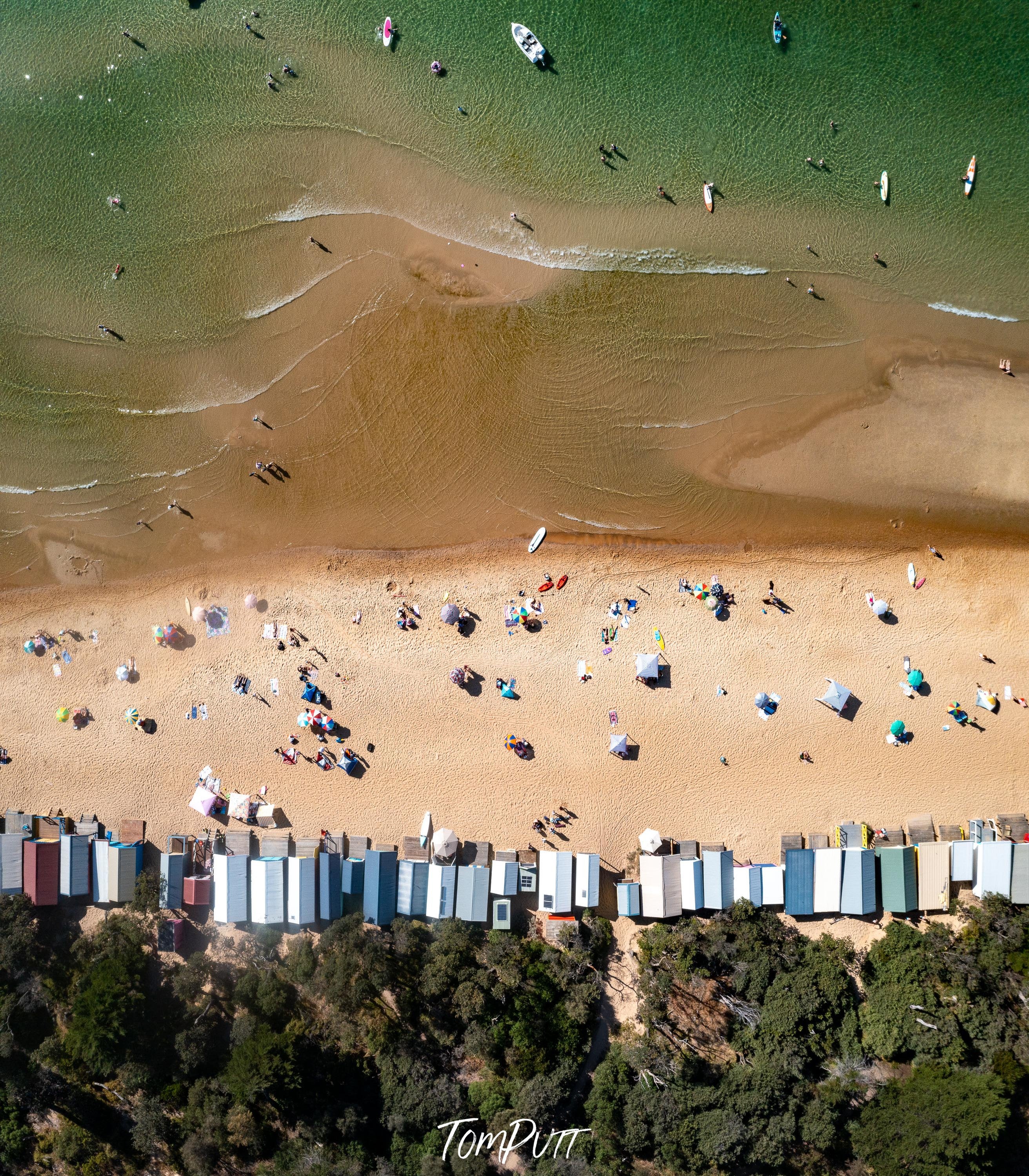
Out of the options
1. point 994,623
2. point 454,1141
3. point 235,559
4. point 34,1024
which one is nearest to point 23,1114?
point 34,1024

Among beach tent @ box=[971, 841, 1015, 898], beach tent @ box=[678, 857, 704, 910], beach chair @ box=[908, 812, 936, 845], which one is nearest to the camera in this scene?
beach tent @ box=[971, 841, 1015, 898]

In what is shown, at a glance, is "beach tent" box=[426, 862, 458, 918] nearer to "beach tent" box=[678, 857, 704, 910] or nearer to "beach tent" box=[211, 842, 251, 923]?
"beach tent" box=[211, 842, 251, 923]

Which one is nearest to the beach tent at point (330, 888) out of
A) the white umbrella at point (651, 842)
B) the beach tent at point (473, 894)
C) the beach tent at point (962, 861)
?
the beach tent at point (473, 894)

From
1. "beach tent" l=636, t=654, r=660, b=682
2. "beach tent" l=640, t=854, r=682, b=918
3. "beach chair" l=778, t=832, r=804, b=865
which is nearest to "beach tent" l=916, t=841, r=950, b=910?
"beach chair" l=778, t=832, r=804, b=865

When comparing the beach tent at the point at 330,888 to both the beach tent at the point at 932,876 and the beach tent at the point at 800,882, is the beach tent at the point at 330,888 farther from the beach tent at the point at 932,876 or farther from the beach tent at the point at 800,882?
the beach tent at the point at 932,876

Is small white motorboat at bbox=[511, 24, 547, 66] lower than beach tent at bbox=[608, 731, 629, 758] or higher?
higher

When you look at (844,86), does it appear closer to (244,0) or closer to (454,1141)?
(244,0)

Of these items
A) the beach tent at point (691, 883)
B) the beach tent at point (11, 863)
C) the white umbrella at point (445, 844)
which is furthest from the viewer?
the beach tent at point (11, 863)
